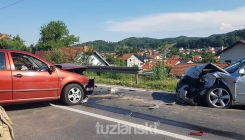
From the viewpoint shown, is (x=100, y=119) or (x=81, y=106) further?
(x=81, y=106)

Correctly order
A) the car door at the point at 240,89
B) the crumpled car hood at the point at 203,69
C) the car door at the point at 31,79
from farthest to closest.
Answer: the crumpled car hood at the point at 203,69 → the car door at the point at 240,89 → the car door at the point at 31,79

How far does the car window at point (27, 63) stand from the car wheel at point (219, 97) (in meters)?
4.23

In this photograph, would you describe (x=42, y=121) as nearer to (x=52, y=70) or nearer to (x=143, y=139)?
(x=52, y=70)

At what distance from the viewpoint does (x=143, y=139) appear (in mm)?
4195

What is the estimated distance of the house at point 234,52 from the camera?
3858 centimetres

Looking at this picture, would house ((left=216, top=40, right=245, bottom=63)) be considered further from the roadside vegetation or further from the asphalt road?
the asphalt road

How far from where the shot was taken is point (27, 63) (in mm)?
6387

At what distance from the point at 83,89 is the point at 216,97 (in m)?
3.52

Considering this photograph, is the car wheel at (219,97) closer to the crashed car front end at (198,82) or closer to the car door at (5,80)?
the crashed car front end at (198,82)

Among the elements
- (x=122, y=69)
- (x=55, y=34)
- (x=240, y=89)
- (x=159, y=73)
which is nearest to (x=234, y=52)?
(x=159, y=73)

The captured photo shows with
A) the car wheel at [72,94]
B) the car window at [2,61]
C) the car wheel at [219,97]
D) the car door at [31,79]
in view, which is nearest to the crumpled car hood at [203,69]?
the car wheel at [219,97]

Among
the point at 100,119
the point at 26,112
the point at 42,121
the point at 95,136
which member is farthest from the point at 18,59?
the point at 95,136

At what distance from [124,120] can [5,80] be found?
9.18ft

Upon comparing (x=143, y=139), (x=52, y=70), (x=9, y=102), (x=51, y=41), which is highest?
(x=51, y=41)
